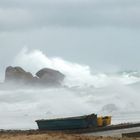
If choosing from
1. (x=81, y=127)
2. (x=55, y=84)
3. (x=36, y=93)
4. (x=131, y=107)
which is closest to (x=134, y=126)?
(x=81, y=127)

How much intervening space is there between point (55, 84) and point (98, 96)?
24.7 metres

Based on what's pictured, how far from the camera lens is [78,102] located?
85.4 m

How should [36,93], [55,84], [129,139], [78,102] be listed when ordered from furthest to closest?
1. [55,84]
2. [36,93]
3. [78,102]
4. [129,139]

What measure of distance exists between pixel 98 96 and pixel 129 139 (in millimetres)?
60048

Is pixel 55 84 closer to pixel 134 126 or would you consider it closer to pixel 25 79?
pixel 25 79

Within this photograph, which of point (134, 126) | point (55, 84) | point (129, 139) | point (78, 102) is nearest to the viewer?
point (129, 139)

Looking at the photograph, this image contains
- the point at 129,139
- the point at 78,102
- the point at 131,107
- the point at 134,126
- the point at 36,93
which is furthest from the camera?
the point at 36,93

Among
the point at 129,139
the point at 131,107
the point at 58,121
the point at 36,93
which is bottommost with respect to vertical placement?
the point at 129,139

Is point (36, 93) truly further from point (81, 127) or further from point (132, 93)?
point (81, 127)

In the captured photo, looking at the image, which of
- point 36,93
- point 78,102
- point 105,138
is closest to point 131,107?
point 78,102

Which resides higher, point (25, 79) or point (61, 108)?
point (25, 79)

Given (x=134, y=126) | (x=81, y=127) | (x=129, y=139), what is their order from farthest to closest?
(x=81, y=127)
(x=134, y=126)
(x=129, y=139)

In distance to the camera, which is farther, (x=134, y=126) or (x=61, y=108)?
(x=61, y=108)

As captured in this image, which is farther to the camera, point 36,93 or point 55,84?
point 55,84
